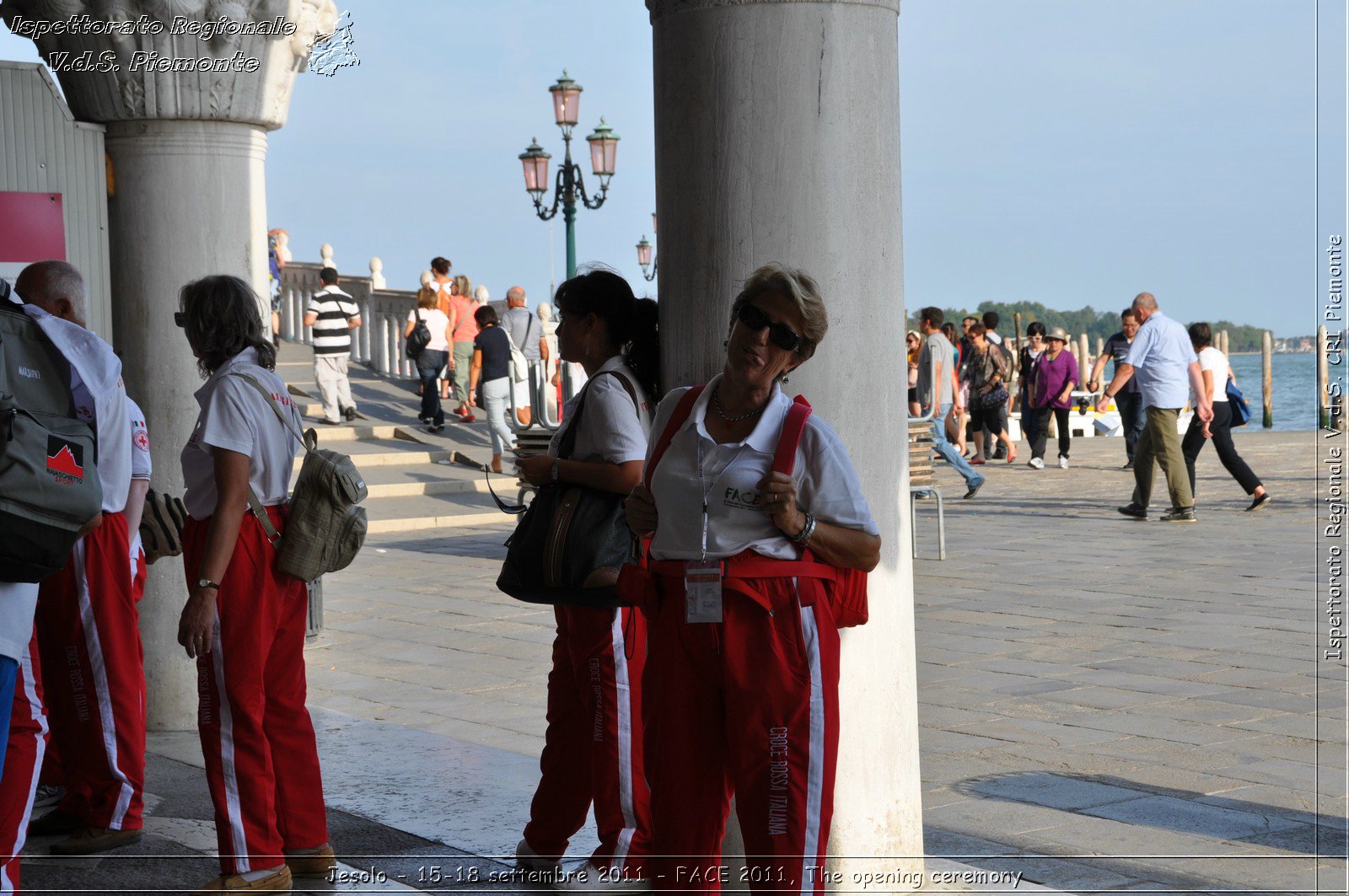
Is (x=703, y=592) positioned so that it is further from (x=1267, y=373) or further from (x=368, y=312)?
(x=1267, y=373)

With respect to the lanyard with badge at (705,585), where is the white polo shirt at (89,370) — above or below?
above

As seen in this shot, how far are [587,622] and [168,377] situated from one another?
307 cm

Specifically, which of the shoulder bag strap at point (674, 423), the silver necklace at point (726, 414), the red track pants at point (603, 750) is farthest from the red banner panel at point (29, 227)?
the silver necklace at point (726, 414)

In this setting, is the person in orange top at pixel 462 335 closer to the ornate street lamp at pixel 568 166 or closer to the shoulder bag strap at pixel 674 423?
the ornate street lamp at pixel 568 166

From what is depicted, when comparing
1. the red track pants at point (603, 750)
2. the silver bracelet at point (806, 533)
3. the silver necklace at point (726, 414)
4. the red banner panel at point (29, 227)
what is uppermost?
the red banner panel at point (29, 227)

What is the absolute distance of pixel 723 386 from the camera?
3506mm

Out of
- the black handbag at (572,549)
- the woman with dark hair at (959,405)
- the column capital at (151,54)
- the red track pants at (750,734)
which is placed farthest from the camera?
the woman with dark hair at (959,405)

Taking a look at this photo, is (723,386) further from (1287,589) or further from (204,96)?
(1287,589)

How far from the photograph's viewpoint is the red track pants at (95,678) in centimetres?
484

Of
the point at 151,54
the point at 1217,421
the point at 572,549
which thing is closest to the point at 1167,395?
the point at 1217,421

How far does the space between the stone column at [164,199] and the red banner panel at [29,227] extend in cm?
32

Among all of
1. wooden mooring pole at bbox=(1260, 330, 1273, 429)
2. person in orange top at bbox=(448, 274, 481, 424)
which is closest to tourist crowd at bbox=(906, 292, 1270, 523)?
person in orange top at bbox=(448, 274, 481, 424)

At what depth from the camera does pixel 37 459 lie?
3.36m

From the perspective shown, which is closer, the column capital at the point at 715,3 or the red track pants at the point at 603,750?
the column capital at the point at 715,3
